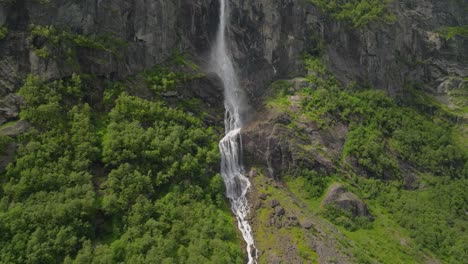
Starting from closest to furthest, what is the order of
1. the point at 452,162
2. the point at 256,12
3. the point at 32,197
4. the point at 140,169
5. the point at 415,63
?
the point at 32,197
the point at 140,169
the point at 452,162
the point at 256,12
the point at 415,63

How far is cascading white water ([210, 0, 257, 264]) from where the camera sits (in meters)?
39.2

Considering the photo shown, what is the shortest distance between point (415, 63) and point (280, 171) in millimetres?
42821

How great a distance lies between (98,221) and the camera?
106 feet

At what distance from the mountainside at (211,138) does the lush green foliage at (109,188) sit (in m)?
0.15

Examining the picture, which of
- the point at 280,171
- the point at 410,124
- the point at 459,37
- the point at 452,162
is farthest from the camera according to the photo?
the point at 459,37

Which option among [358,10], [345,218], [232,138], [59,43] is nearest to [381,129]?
[345,218]

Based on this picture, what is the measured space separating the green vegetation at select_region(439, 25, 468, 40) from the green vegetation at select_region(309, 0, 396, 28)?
1561 centimetres

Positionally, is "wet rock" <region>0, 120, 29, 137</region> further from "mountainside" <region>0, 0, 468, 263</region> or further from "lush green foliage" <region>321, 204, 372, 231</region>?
"lush green foliage" <region>321, 204, 372, 231</region>

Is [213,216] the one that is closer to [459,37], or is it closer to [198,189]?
[198,189]

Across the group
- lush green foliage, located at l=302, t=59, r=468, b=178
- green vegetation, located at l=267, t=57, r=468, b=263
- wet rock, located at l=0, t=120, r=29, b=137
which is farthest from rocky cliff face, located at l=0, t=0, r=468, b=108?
lush green foliage, located at l=302, t=59, r=468, b=178

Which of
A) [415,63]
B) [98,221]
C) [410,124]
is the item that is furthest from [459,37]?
[98,221]

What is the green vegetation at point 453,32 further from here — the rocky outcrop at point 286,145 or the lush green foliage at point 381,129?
the rocky outcrop at point 286,145

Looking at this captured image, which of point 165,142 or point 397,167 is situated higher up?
point 165,142

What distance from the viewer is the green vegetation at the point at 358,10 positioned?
6731 cm
